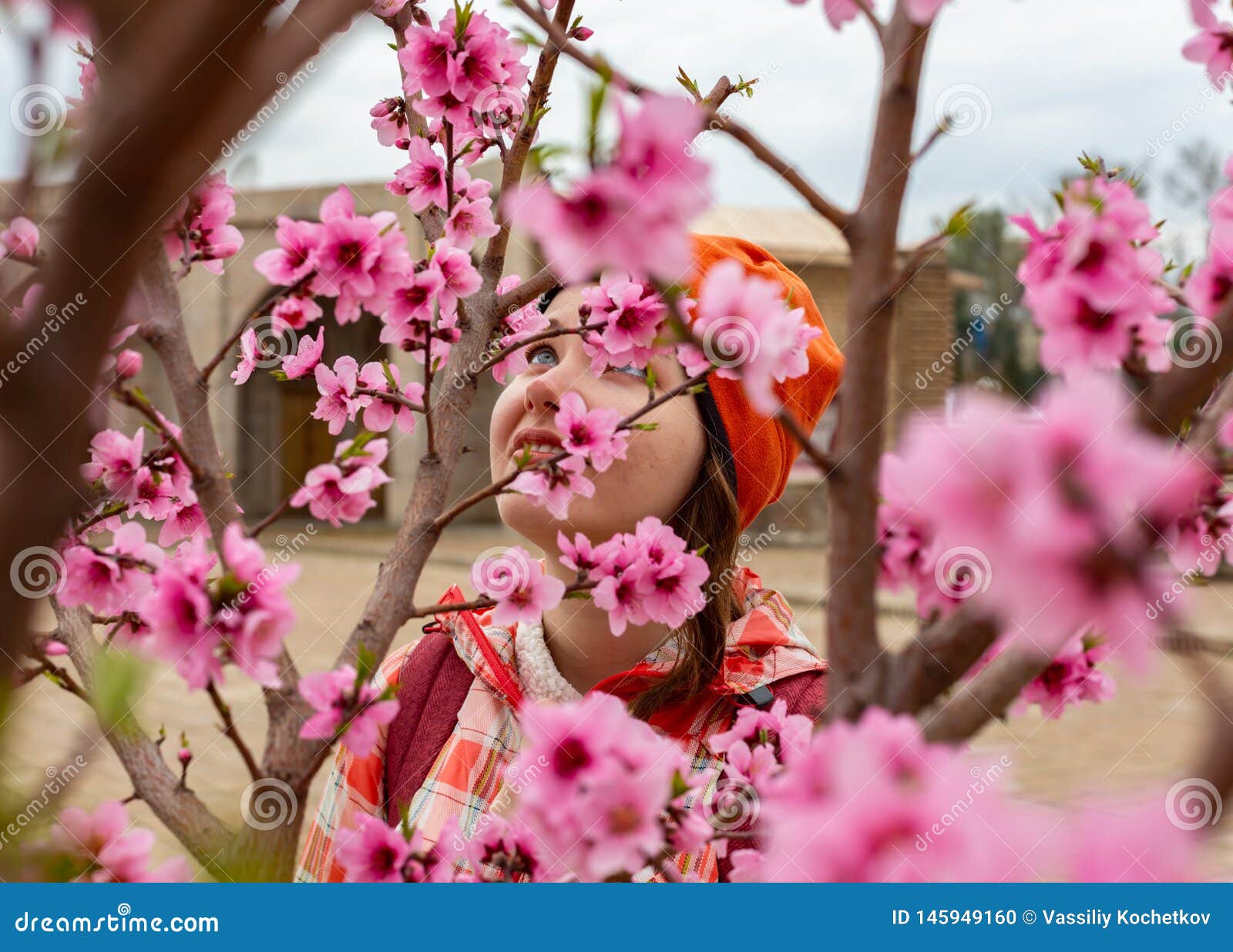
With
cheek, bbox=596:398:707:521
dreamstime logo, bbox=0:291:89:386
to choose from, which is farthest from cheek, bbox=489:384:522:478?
dreamstime logo, bbox=0:291:89:386

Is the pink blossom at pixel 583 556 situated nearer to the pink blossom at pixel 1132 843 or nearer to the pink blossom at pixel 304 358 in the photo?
the pink blossom at pixel 304 358

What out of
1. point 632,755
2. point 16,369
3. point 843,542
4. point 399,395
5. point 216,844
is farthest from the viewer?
point 399,395

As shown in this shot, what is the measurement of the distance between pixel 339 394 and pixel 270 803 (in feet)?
2.04

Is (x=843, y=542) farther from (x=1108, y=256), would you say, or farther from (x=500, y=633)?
(x=500, y=633)

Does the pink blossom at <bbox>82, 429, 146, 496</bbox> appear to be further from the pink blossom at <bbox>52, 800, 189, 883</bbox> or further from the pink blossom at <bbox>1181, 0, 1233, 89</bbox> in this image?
the pink blossom at <bbox>1181, 0, 1233, 89</bbox>

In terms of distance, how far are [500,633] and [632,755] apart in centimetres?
101

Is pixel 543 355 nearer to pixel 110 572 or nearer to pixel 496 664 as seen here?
pixel 496 664

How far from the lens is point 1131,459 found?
369mm

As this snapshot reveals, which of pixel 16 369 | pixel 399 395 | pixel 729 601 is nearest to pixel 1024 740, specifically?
pixel 729 601

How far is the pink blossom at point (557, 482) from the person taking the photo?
1.14 m

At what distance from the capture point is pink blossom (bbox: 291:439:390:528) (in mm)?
908

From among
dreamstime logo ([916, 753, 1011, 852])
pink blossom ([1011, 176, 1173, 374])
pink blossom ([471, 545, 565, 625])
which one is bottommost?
dreamstime logo ([916, 753, 1011, 852])

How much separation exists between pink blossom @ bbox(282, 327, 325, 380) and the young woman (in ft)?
0.99

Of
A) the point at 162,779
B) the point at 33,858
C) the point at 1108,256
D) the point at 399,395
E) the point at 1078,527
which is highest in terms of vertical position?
the point at 399,395
